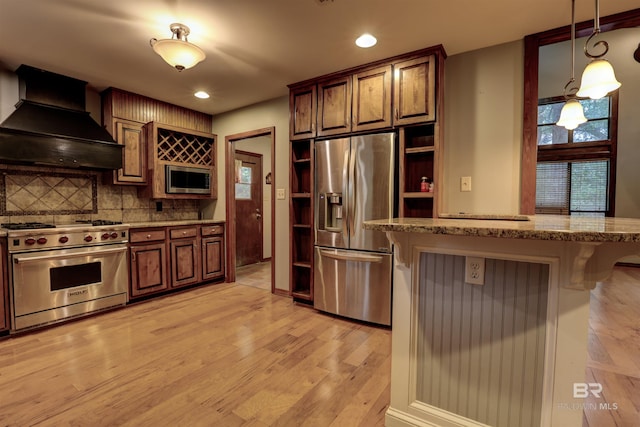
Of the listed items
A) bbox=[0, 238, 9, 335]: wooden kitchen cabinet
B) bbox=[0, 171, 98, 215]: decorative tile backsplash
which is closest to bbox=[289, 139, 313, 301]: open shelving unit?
bbox=[0, 171, 98, 215]: decorative tile backsplash

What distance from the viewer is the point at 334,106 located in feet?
9.82

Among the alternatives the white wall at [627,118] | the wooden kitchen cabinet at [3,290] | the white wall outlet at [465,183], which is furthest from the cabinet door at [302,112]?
the white wall at [627,118]

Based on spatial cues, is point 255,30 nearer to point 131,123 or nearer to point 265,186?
point 131,123

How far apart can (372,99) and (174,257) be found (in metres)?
2.89

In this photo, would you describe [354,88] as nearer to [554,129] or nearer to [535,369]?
[535,369]

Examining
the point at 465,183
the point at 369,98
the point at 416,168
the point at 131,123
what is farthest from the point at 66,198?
the point at 465,183

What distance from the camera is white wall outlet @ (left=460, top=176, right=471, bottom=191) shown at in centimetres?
259

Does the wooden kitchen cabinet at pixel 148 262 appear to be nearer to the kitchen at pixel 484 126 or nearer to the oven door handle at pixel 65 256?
the oven door handle at pixel 65 256

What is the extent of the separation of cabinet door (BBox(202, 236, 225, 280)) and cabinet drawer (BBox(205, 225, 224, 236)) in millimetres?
69

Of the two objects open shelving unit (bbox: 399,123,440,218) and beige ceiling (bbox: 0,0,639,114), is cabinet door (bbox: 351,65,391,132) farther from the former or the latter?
open shelving unit (bbox: 399,123,440,218)

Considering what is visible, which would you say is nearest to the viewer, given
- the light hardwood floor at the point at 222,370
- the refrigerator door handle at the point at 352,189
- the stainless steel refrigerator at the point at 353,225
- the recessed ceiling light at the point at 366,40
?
the light hardwood floor at the point at 222,370

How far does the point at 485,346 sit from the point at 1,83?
441 centimetres

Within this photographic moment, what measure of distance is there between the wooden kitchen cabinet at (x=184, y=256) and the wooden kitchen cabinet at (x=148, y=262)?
0.10 metres

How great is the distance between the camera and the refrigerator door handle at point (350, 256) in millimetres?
2742
